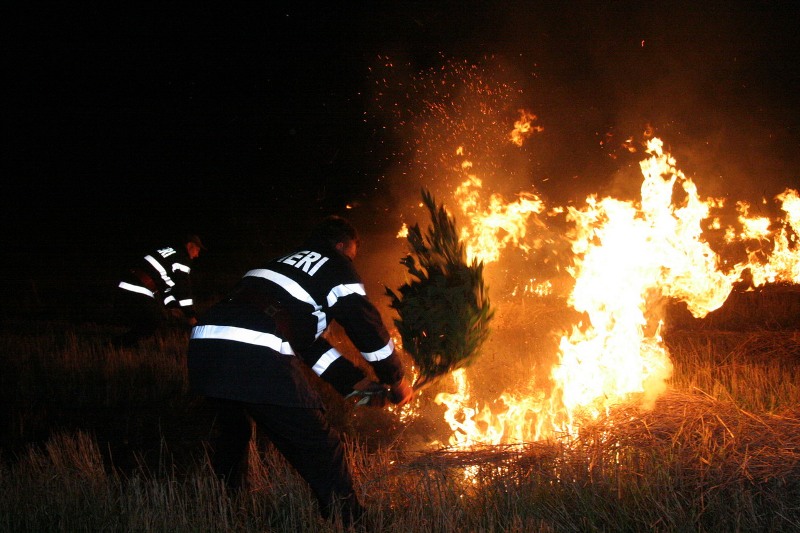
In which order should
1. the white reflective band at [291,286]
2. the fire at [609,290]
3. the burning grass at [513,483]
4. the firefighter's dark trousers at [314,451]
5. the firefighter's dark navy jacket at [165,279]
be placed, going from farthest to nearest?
the firefighter's dark navy jacket at [165,279], the fire at [609,290], the white reflective band at [291,286], the firefighter's dark trousers at [314,451], the burning grass at [513,483]

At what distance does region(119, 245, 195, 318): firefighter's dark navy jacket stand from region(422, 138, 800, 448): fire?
371cm

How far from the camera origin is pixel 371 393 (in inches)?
152

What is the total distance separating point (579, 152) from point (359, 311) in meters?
8.64

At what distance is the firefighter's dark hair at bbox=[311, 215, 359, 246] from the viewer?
380 cm

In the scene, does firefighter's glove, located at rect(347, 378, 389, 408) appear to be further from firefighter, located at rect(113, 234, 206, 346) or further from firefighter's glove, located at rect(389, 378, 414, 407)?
firefighter, located at rect(113, 234, 206, 346)

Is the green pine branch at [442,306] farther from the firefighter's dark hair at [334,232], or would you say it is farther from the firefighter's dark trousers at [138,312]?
the firefighter's dark trousers at [138,312]

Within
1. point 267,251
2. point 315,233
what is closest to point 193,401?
point 315,233

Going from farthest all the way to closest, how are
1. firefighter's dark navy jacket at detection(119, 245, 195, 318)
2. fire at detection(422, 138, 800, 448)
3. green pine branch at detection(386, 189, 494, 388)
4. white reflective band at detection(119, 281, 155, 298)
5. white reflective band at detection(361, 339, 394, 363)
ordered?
white reflective band at detection(119, 281, 155, 298) < firefighter's dark navy jacket at detection(119, 245, 195, 318) < fire at detection(422, 138, 800, 448) < green pine branch at detection(386, 189, 494, 388) < white reflective band at detection(361, 339, 394, 363)

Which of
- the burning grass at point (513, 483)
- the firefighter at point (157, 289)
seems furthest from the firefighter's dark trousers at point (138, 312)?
the burning grass at point (513, 483)

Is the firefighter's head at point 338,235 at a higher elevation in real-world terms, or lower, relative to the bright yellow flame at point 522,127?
lower

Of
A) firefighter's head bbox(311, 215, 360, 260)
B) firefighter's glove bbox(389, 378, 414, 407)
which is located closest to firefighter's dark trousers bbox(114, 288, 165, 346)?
firefighter's head bbox(311, 215, 360, 260)

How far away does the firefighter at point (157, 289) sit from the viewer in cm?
779

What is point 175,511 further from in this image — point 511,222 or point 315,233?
point 511,222

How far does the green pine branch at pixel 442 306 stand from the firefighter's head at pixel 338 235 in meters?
0.72
